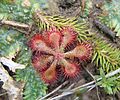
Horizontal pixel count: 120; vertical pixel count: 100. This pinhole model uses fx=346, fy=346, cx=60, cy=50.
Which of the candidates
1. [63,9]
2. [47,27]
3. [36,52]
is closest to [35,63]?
[36,52]

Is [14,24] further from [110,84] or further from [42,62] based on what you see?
[110,84]

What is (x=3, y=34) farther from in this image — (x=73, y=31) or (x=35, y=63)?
(x=73, y=31)

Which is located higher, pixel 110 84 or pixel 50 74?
pixel 50 74

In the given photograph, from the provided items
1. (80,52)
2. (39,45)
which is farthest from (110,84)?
(39,45)

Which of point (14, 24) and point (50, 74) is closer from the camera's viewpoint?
point (50, 74)

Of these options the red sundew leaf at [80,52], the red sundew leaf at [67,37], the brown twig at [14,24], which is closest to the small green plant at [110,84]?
the red sundew leaf at [80,52]

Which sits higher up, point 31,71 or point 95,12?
point 95,12

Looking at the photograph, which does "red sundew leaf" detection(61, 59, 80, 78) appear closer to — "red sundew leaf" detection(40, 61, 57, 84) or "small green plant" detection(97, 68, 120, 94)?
"red sundew leaf" detection(40, 61, 57, 84)

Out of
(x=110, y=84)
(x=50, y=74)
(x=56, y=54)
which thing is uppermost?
(x=56, y=54)
